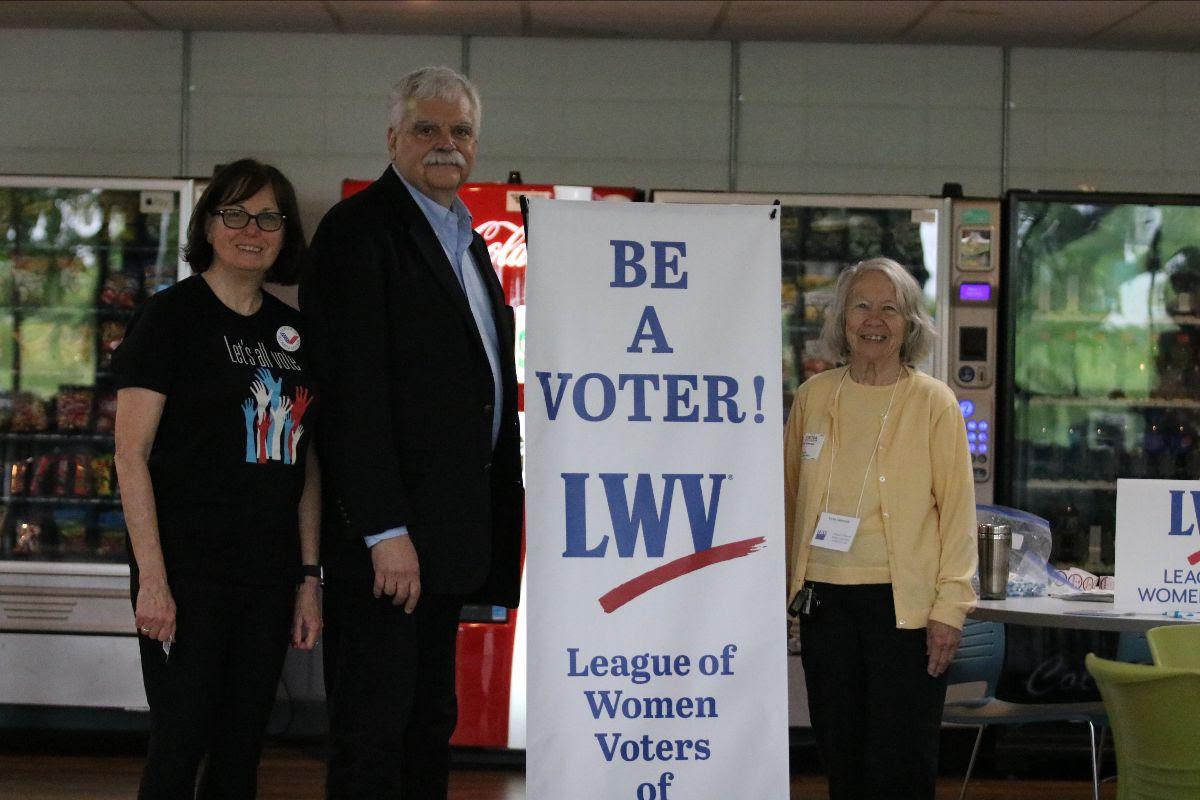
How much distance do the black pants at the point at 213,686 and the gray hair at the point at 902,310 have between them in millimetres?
1280

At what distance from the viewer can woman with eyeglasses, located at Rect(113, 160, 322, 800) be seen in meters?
2.26

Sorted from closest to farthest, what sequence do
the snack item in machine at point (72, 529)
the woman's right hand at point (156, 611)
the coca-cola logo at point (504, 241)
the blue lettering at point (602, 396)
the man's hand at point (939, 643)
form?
the woman's right hand at point (156, 611)
the blue lettering at point (602, 396)
the man's hand at point (939, 643)
the coca-cola logo at point (504, 241)
the snack item in machine at point (72, 529)

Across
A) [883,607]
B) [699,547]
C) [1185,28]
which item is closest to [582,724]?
[699,547]

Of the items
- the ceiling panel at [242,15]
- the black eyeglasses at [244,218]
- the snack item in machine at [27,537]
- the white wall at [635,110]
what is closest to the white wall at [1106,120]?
the white wall at [635,110]

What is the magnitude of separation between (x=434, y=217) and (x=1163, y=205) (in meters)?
3.18

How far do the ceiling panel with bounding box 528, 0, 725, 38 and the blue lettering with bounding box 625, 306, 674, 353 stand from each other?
2.65 metres

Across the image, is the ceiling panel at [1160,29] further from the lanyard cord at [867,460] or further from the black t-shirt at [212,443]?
the black t-shirt at [212,443]

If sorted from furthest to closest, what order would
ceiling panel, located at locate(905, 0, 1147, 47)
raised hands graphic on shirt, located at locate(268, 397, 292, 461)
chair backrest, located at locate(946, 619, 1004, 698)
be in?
ceiling panel, located at locate(905, 0, 1147, 47) → chair backrest, located at locate(946, 619, 1004, 698) → raised hands graphic on shirt, located at locate(268, 397, 292, 461)

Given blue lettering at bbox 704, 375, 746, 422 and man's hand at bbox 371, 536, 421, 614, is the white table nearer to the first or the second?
blue lettering at bbox 704, 375, 746, 422

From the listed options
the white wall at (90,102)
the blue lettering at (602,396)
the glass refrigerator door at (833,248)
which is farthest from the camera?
the white wall at (90,102)

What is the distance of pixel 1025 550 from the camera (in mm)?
3764

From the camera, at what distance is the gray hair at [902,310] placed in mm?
2799

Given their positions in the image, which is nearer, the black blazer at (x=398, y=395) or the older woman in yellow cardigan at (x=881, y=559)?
the black blazer at (x=398, y=395)

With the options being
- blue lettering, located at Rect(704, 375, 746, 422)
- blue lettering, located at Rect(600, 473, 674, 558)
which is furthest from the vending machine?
blue lettering, located at Rect(600, 473, 674, 558)
